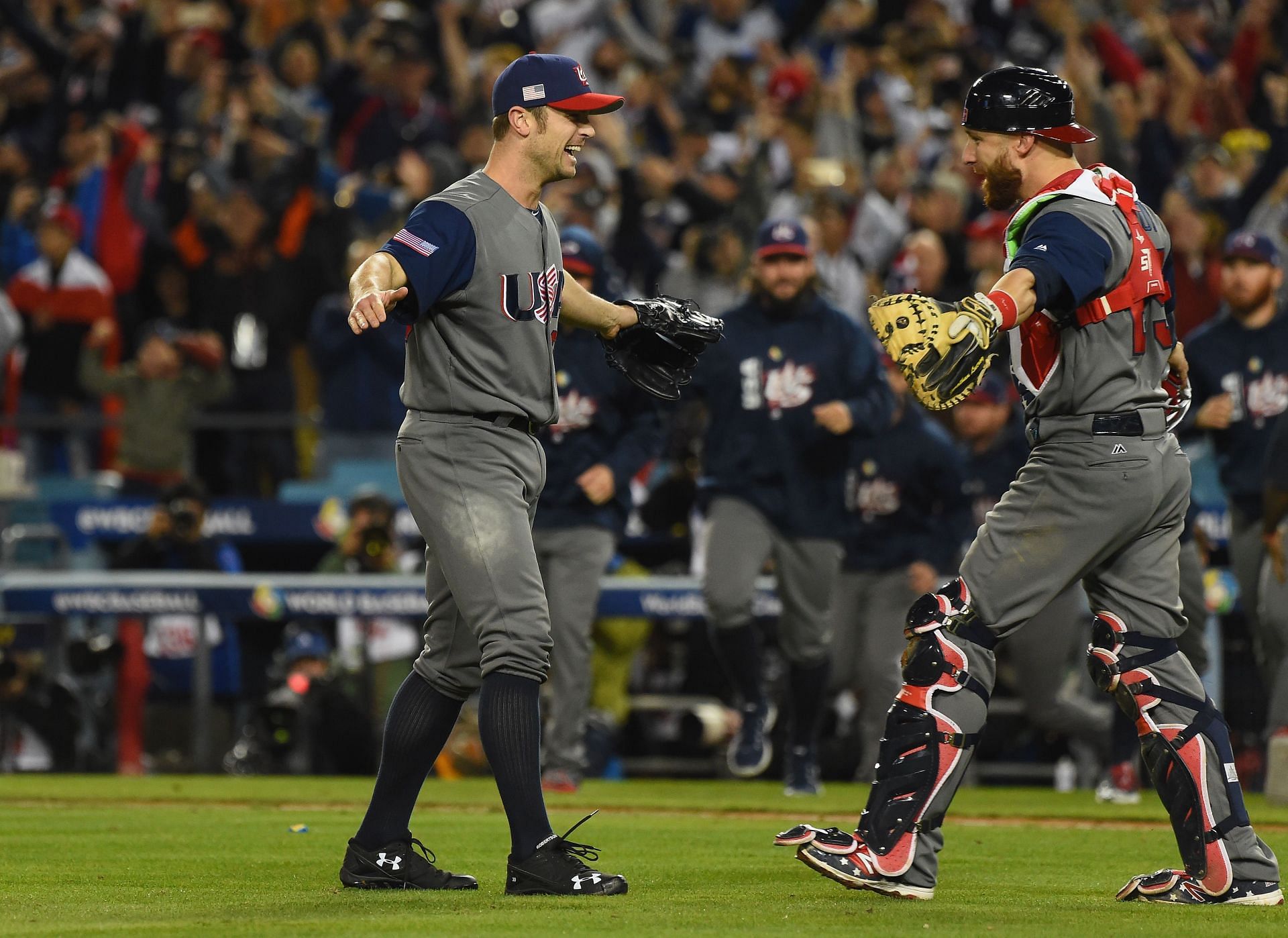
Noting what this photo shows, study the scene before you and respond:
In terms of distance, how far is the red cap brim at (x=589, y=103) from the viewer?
18.4 feet

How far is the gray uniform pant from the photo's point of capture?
9281 millimetres

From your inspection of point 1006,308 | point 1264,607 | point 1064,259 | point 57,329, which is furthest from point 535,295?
point 57,329

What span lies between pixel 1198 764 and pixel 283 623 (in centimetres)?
792

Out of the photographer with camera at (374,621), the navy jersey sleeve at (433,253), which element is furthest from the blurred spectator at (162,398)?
the navy jersey sleeve at (433,253)

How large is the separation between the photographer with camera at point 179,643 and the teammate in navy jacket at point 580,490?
296cm

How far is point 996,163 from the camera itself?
568 centimetres

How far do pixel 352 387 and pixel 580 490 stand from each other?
478 cm

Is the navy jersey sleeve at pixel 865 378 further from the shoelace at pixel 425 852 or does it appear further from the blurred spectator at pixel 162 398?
the blurred spectator at pixel 162 398

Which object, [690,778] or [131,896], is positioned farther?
[690,778]

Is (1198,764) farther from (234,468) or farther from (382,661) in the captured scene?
(234,468)

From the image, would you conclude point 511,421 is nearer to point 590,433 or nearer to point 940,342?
point 940,342

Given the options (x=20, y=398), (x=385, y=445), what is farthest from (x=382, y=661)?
(x=20, y=398)

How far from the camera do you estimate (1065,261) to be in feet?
17.1

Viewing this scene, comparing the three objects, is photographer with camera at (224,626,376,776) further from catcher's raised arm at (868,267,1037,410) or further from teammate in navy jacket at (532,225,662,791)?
catcher's raised arm at (868,267,1037,410)
